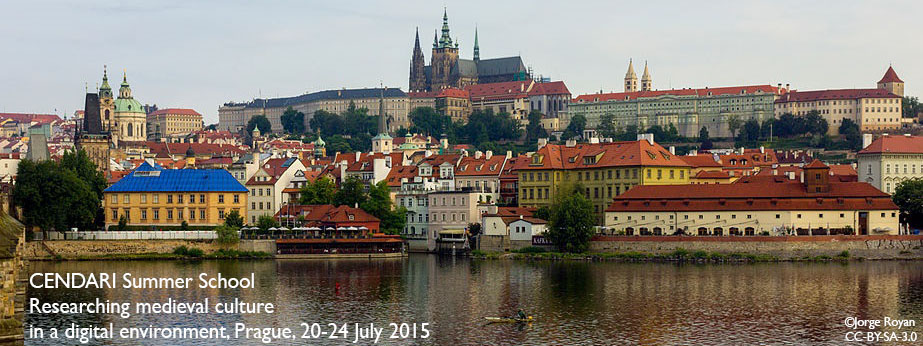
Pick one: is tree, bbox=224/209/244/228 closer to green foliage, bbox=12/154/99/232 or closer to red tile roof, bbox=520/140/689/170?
green foliage, bbox=12/154/99/232

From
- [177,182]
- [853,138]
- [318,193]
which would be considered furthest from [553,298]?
[853,138]

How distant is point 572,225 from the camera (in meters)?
85.9

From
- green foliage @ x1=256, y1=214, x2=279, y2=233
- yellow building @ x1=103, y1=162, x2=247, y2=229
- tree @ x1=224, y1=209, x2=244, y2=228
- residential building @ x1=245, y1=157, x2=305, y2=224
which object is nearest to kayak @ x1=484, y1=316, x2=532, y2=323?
green foliage @ x1=256, y1=214, x2=279, y2=233

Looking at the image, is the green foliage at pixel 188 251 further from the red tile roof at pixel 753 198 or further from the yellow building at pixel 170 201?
the red tile roof at pixel 753 198

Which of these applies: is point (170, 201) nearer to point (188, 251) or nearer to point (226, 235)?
point (226, 235)

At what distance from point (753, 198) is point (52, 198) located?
4694cm

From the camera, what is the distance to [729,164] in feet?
416

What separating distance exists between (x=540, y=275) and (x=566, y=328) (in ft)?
73.6

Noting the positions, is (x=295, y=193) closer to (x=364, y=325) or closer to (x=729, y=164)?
(x=729, y=164)

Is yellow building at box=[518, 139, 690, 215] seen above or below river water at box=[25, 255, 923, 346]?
above

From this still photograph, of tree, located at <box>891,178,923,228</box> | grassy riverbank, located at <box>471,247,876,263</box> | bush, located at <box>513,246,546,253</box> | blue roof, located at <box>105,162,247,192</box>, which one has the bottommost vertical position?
grassy riverbank, located at <box>471,247,876,263</box>

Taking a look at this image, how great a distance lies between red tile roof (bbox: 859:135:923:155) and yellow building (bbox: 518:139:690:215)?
18.5 m

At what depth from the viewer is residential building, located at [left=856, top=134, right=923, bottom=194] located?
108 metres

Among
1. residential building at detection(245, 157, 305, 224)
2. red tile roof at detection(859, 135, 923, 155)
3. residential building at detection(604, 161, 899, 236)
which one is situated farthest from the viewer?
red tile roof at detection(859, 135, 923, 155)
